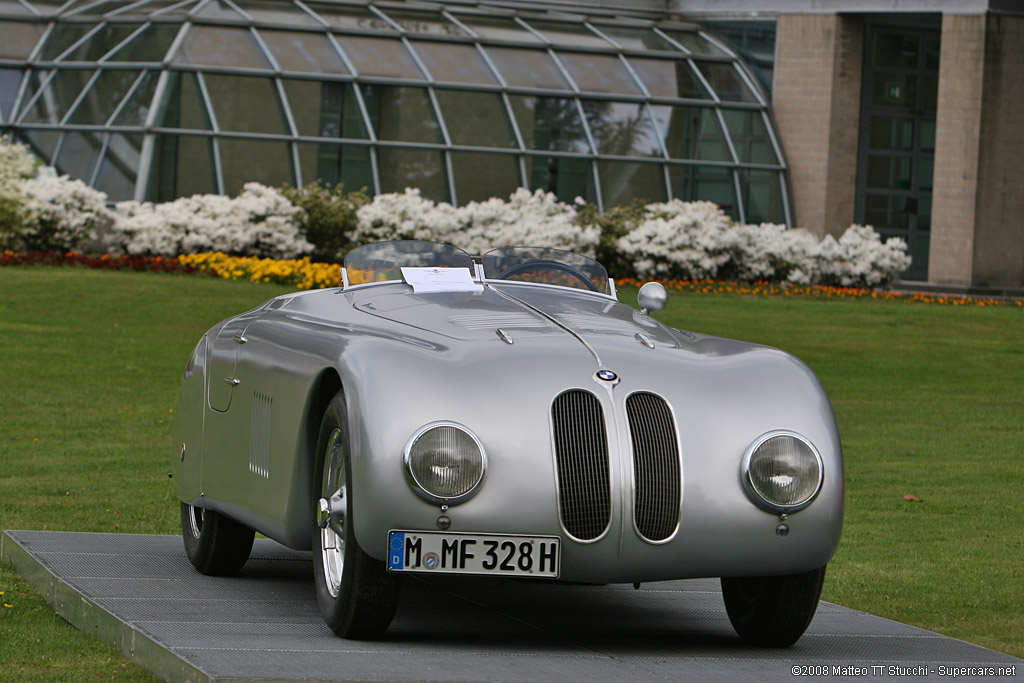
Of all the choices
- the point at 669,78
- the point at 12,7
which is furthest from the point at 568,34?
the point at 12,7

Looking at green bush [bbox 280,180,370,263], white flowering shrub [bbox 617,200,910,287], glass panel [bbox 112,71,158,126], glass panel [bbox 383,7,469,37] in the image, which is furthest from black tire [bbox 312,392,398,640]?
→ glass panel [bbox 383,7,469,37]

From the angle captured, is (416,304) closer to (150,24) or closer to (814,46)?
(150,24)

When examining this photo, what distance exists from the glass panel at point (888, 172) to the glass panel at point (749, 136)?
3.20m

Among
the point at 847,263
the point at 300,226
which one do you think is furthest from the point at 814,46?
the point at 300,226

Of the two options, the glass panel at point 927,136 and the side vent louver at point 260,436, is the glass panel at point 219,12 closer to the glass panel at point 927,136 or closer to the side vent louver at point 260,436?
the glass panel at point 927,136

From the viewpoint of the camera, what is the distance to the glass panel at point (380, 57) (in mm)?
26609

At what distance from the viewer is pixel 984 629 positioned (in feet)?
17.9

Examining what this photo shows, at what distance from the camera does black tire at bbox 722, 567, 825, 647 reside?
471cm

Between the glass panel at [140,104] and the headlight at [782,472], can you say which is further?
the glass panel at [140,104]

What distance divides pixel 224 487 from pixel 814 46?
25650 mm

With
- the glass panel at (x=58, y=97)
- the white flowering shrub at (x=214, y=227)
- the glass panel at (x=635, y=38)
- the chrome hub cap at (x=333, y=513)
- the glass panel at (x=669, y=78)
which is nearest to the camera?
the chrome hub cap at (x=333, y=513)

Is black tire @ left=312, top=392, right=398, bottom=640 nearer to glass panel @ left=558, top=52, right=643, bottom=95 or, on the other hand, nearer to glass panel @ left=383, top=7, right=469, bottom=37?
glass panel @ left=558, top=52, right=643, bottom=95

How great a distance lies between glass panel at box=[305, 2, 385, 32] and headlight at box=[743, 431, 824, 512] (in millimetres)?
23820

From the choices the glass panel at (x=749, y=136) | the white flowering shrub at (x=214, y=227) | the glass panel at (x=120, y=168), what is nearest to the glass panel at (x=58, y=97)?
the glass panel at (x=120, y=168)
